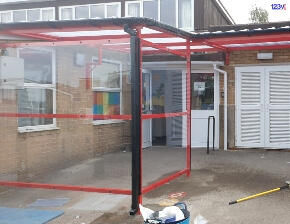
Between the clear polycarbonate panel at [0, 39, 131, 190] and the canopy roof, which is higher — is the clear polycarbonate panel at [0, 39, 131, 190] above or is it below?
below

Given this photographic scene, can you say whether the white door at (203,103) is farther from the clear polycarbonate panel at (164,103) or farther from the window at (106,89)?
the window at (106,89)

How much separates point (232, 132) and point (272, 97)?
1.38 metres

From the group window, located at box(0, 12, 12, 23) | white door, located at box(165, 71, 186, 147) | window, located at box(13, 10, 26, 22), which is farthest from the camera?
window, located at box(0, 12, 12, 23)

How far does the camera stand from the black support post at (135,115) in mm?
5426

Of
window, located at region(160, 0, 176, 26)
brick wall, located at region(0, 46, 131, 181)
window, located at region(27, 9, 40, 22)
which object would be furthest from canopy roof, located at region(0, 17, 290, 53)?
window, located at region(27, 9, 40, 22)

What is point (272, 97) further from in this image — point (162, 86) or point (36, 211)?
point (36, 211)

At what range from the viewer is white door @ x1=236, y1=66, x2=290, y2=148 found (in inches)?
409

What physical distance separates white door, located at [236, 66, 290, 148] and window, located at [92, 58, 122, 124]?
135 inches

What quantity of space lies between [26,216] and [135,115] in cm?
200

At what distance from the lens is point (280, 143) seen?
34.3ft

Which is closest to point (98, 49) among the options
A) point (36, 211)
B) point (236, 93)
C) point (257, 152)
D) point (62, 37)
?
point (62, 37)

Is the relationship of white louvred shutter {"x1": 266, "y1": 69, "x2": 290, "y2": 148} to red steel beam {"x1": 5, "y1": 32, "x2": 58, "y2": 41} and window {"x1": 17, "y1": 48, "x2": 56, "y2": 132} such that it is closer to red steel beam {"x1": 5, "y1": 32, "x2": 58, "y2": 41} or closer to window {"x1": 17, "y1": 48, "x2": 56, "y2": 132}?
window {"x1": 17, "y1": 48, "x2": 56, "y2": 132}

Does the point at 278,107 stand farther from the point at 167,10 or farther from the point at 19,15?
the point at 19,15

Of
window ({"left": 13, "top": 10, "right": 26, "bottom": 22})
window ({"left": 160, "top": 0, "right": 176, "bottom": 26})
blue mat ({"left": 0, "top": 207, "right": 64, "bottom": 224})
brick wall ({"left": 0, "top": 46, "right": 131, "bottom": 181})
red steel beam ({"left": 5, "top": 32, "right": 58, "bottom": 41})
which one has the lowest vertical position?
blue mat ({"left": 0, "top": 207, "right": 64, "bottom": 224})
